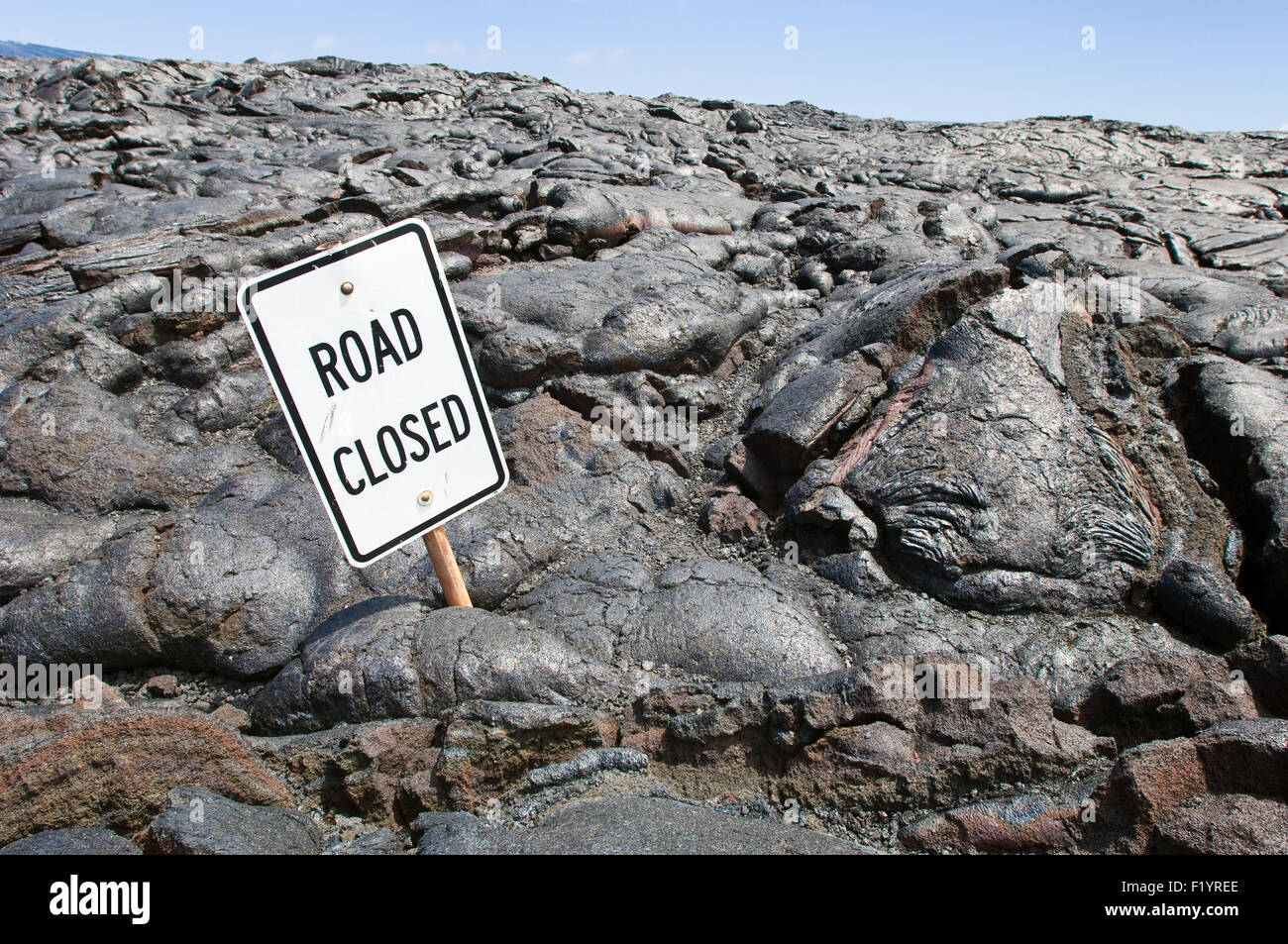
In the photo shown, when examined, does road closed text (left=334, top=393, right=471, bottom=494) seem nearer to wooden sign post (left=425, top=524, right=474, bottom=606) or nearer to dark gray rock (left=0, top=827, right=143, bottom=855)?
wooden sign post (left=425, top=524, right=474, bottom=606)

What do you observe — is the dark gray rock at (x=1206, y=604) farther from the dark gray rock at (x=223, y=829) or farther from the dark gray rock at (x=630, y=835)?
the dark gray rock at (x=223, y=829)

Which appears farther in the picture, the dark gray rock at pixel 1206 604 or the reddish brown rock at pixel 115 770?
the dark gray rock at pixel 1206 604

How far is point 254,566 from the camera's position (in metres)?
4.13

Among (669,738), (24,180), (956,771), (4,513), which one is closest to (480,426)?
(669,738)

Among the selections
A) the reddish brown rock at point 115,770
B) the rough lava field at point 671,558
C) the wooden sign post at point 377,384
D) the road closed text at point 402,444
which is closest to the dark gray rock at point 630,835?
the rough lava field at point 671,558

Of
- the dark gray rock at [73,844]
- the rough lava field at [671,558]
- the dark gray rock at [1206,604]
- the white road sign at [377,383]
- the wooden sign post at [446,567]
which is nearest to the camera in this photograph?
the dark gray rock at [73,844]

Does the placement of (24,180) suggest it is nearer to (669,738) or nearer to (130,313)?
(130,313)

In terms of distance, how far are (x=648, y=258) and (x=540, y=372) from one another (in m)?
2.30

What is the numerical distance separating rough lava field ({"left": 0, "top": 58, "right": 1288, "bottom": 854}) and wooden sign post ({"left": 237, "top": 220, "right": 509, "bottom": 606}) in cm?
78

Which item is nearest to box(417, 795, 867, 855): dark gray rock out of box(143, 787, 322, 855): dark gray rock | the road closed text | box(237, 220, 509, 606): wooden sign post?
box(143, 787, 322, 855): dark gray rock

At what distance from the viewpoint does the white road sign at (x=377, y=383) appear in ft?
8.75

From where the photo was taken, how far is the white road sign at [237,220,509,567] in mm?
2668

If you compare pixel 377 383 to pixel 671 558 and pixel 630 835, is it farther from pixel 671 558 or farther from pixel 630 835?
pixel 671 558

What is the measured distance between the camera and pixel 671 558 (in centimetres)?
432
